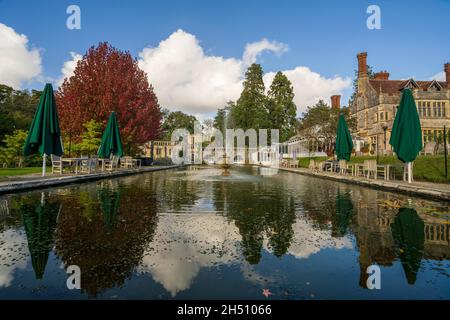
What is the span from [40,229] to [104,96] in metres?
22.2

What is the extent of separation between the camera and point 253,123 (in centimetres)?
5041

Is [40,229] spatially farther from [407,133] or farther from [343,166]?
[343,166]

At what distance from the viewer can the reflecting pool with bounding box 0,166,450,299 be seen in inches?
121

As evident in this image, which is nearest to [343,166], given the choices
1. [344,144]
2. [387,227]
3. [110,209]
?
[344,144]

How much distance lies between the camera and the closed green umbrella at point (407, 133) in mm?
12953

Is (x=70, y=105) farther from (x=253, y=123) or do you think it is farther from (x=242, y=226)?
(x=253, y=123)

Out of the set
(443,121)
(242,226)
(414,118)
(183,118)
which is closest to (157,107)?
(414,118)

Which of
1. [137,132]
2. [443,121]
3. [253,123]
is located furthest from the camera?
[253,123]

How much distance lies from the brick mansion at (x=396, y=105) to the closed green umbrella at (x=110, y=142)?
30.8 m

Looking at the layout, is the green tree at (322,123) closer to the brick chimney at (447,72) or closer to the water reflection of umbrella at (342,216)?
the brick chimney at (447,72)

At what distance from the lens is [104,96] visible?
2564 cm

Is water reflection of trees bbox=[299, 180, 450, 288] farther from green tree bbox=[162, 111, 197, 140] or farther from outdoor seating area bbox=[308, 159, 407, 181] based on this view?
green tree bbox=[162, 111, 197, 140]
